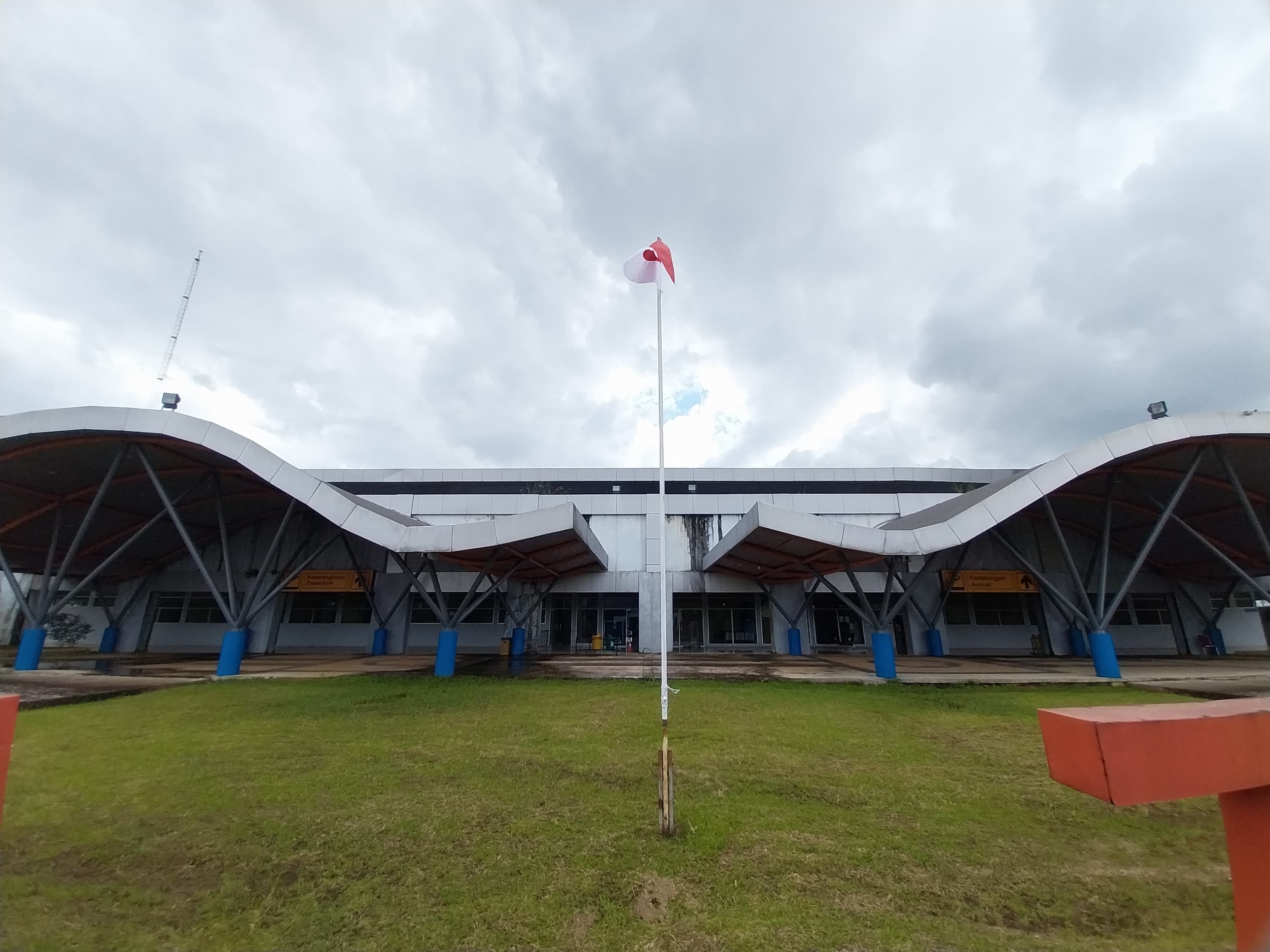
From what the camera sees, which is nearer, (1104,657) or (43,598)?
(1104,657)

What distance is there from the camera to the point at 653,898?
4.56m

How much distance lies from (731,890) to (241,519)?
31.9 m

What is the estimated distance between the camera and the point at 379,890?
15.4 feet

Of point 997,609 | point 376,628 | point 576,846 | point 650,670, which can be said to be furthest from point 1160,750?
point 997,609

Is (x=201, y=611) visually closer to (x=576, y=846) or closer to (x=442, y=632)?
(x=442, y=632)

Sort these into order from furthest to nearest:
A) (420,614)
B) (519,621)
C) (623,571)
Result: 1. (623,571)
2. (420,614)
3. (519,621)

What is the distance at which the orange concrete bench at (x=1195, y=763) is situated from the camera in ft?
7.38

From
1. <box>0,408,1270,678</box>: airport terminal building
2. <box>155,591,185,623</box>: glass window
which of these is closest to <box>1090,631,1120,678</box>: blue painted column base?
<box>0,408,1270,678</box>: airport terminal building

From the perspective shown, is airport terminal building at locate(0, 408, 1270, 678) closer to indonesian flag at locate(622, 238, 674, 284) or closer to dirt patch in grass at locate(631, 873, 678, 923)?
indonesian flag at locate(622, 238, 674, 284)

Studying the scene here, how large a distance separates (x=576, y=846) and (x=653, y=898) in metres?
1.22

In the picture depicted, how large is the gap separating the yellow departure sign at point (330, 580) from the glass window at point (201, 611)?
5951mm

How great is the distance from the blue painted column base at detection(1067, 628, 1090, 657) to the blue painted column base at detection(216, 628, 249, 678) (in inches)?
1489

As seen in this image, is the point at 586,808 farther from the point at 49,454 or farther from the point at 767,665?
the point at 49,454

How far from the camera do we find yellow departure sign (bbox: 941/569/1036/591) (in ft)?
91.6
